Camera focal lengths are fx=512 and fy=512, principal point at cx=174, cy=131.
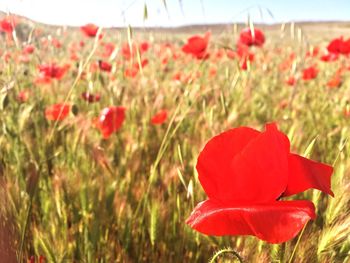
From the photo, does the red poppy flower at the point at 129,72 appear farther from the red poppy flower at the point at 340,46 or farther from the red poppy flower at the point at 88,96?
the red poppy flower at the point at 340,46

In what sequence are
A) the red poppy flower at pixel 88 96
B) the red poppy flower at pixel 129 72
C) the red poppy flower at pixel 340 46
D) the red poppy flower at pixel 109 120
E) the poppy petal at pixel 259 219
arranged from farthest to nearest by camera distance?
the red poppy flower at pixel 340 46
the red poppy flower at pixel 129 72
the red poppy flower at pixel 88 96
the red poppy flower at pixel 109 120
the poppy petal at pixel 259 219

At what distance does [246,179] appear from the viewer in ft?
1.60

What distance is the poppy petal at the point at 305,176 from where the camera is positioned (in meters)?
0.49

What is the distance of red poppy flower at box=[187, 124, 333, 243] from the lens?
0.46 metres

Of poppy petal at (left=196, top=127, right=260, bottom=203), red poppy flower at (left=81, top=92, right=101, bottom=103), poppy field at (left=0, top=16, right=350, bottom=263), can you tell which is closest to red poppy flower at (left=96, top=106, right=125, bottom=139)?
poppy field at (left=0, top=16, right=350, bottom=263)

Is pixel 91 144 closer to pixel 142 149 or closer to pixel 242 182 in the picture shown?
pixel 142 149

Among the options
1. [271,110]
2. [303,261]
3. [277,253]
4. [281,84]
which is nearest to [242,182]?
[277,253]

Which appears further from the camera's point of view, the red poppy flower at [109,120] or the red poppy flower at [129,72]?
the red poppy flower at [129,72]

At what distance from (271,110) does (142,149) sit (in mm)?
1088

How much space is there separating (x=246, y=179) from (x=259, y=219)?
57 millimetres

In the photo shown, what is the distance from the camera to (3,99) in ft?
3.76

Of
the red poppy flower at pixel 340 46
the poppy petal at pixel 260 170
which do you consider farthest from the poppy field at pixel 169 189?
the red poppy flower at pixel 340 46

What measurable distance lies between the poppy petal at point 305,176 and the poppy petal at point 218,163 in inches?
2.0

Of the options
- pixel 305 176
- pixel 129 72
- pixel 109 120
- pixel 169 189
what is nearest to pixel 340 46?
pixel 129 72
